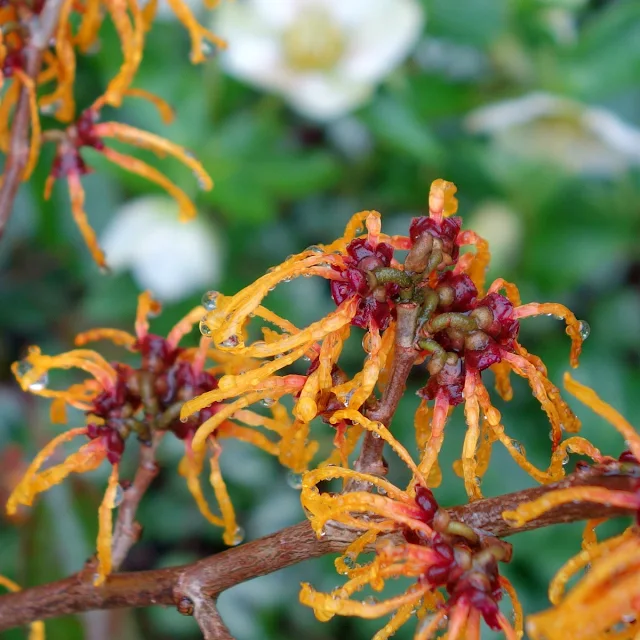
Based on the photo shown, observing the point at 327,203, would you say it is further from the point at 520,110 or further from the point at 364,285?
the point at 364,285

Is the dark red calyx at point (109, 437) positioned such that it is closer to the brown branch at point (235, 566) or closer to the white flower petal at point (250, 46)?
the brown branch at point (235, 566)

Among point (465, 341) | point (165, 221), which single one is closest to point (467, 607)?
point (465, 341)

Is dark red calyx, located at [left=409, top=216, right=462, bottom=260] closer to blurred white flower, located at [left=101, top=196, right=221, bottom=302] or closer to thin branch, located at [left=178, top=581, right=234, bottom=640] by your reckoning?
thin branch, located at [left=178, top=581, right=234, bottom=640]

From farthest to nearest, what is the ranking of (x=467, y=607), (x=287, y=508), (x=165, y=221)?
(x=287, y=508)
(x=165, y=221)
(x=467, y=607)

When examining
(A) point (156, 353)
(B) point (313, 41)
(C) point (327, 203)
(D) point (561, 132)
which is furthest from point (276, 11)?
(A) point (156, 353)

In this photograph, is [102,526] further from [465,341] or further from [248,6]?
[248,6]
